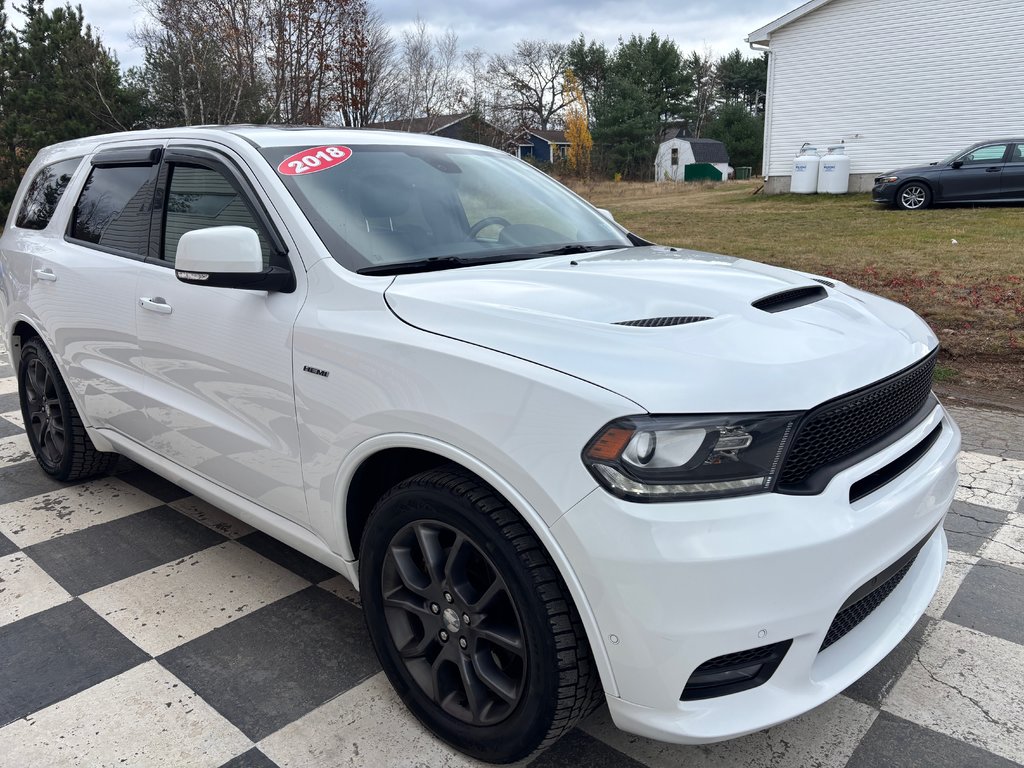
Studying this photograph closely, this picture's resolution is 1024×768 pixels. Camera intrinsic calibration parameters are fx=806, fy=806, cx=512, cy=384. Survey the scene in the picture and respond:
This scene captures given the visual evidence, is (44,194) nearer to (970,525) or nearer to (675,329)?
(675,329)

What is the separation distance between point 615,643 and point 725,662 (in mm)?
249

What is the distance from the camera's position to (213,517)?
12.7 feet

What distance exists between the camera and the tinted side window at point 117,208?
3.39 metres

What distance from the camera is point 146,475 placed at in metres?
4.48

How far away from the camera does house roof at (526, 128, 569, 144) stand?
62.0 metres

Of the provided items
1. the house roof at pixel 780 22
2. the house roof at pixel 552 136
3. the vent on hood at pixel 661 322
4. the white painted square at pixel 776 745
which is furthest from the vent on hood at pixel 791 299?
the house roof at pixel 552 136

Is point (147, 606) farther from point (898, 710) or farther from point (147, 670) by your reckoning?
point (898, 710)

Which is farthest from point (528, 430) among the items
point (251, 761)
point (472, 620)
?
point (251, 761)

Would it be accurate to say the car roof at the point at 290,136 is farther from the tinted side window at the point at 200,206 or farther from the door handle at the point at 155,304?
the door handle at the point at 155,304

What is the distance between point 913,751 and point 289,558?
95.0 inches

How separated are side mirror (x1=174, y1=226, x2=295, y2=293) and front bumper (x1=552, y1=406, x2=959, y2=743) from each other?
4.33ft

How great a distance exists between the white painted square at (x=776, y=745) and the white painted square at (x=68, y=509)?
2.69 meters

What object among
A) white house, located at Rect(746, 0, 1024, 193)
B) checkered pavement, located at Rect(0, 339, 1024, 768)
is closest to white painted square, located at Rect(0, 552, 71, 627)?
checkered pavement, located at Rect(0, 339, 1024, 768)

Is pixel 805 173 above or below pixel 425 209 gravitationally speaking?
above
